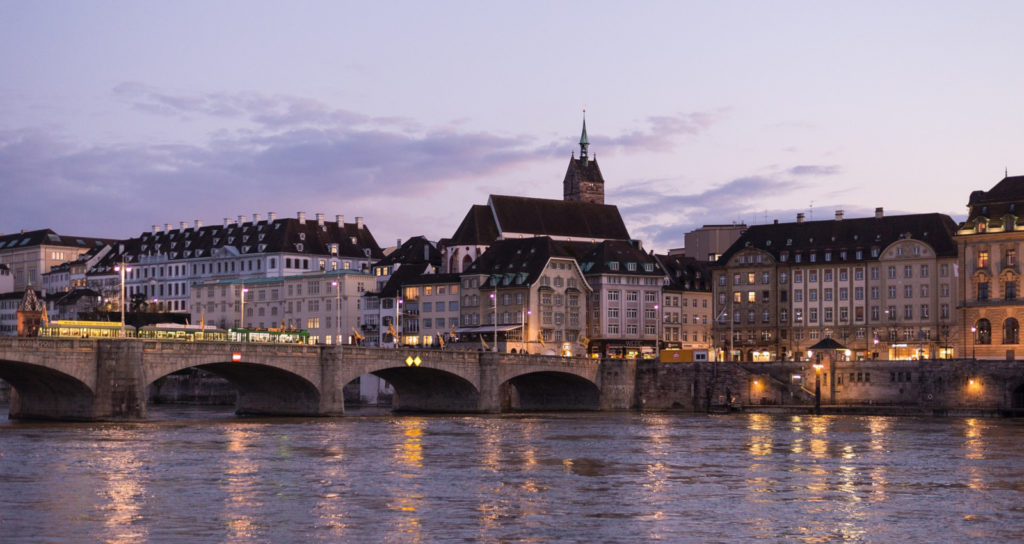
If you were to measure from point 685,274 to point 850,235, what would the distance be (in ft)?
76.7

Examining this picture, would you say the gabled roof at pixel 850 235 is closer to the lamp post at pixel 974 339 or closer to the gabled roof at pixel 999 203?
the gabled roof at pixel 999 203

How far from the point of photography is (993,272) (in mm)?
124875

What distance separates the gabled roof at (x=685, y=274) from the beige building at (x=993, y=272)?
124 ft

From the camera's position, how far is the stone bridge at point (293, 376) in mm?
86688

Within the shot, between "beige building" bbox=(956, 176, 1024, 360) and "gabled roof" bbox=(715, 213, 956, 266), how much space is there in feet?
33.6

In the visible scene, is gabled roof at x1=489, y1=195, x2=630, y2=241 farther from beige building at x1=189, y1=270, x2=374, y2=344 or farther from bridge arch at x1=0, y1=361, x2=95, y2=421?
bridge arch at x1=0, y1=361, x2=95, y2=421

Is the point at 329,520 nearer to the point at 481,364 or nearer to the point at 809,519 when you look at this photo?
the point at 809,519

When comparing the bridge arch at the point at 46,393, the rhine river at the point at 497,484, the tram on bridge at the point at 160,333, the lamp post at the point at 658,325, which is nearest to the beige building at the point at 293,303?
the lamp post at the point at 658,325

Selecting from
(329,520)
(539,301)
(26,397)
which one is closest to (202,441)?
(26,397)

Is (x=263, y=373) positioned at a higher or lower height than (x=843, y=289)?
lower

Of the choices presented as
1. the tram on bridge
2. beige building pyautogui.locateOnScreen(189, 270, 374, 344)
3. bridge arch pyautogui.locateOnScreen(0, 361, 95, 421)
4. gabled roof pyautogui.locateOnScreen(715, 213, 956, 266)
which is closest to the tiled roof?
beige building pyautogui.locateOnScreen(189, 270, 374, 344)

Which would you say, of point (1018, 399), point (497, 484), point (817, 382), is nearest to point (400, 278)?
→ point (817, 382)

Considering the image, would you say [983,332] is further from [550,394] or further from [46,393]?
[46,393]

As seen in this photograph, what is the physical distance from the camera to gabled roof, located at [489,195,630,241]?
545 feet
